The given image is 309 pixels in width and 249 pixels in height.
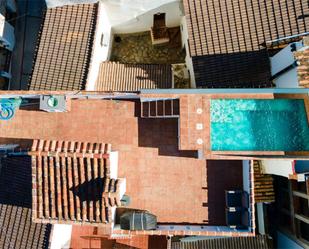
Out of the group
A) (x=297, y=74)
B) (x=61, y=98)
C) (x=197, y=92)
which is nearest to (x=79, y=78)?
(x=61, y=98)

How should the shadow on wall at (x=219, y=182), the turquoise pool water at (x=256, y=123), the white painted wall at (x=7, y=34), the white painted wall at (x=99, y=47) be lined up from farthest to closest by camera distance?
the white painted wall at (x=7, y=34)
the white painted wall at (x=99, y=47)
the shadow on wall at (x=219, y=182)
the turquoise pool water at (x=256, y=123)

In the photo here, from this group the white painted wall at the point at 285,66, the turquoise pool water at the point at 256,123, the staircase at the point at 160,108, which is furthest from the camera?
the white painted wall at the point at 285,66

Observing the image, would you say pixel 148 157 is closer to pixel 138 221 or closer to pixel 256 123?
pixel 138 221

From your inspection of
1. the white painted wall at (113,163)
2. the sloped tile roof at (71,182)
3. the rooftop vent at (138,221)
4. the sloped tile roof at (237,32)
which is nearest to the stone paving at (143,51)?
the sloped tile roof at (237,32)

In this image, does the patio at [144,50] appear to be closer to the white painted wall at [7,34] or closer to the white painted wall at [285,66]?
the white painted wall at [285,66]

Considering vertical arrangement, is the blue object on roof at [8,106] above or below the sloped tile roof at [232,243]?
above

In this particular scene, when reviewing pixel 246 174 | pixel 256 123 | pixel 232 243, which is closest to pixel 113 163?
pixel 246 174

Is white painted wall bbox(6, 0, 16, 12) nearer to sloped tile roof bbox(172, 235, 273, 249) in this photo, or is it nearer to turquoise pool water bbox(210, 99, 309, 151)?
turquoise pool water bbox(210, 99, 309, 151)

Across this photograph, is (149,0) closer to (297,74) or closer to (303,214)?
(297,74)
